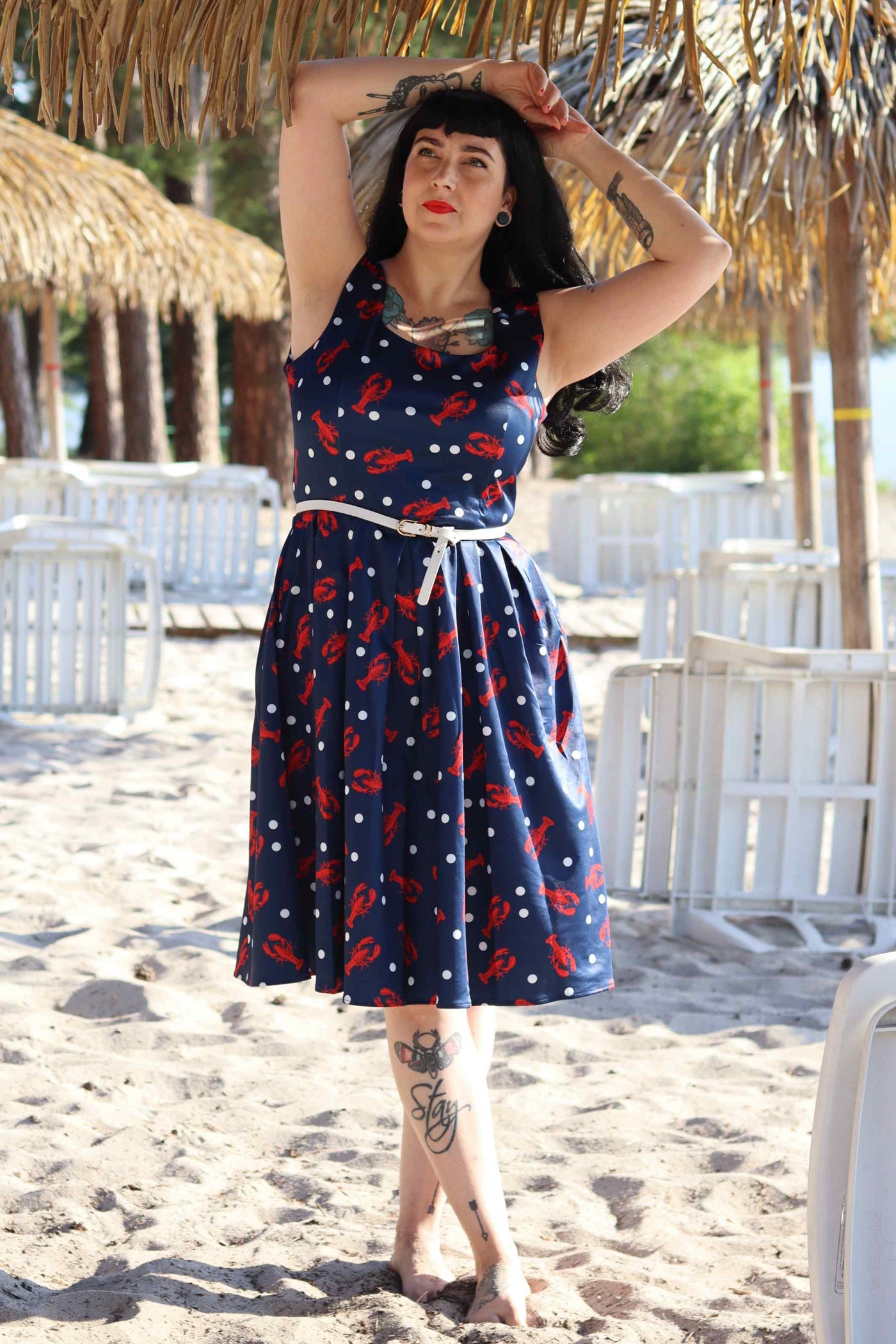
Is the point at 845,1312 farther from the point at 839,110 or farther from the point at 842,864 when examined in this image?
the point at 839,110

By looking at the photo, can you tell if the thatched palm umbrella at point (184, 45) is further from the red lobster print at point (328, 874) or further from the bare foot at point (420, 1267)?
the bare foot at point (420, 1267)

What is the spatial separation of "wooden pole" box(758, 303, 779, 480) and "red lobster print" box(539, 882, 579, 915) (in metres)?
9.94

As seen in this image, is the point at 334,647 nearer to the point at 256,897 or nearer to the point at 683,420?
the point at 256,897

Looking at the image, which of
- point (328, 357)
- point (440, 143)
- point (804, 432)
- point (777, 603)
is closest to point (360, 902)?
point (328, 357)

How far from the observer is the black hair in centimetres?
208

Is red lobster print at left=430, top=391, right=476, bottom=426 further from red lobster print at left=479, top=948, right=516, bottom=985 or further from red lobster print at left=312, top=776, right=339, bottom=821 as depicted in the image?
red lobster print at left=479, top=948, right=516, bottom=985

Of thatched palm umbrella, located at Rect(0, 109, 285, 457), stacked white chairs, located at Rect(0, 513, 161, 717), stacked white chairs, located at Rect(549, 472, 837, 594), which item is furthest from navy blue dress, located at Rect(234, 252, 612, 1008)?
stacked white chairs, located at Rect(549, 472, 837, 594)

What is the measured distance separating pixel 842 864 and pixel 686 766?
505 mm

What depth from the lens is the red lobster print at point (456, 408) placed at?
1986mm

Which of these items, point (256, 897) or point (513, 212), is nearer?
point (256, 897)

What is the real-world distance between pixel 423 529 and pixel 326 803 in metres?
0.39

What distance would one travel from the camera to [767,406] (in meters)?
12.2

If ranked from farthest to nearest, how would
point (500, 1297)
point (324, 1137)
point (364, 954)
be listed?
point (324, 1137)
point (500, 1297)
point (364, 954)

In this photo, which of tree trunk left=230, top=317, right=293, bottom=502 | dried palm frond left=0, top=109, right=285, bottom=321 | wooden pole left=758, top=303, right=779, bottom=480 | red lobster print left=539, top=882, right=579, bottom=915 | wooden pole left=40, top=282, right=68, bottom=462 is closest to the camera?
red lobster print left=539, top=882, right=579, bottom=915
